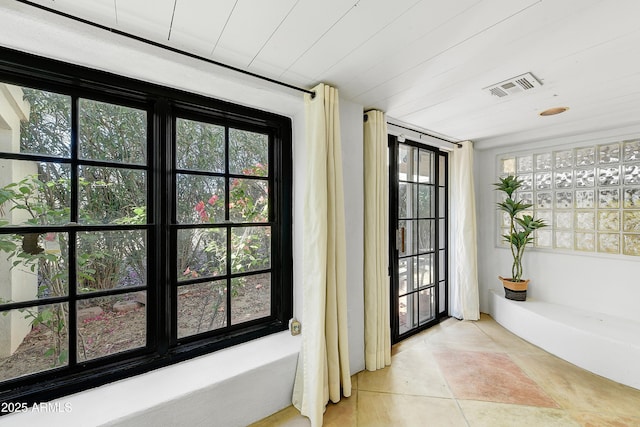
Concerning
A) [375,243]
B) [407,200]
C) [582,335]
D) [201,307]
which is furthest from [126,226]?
[582,335]

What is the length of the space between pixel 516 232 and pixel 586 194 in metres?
0.74

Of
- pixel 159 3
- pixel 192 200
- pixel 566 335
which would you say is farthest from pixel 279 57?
pixel 566 335

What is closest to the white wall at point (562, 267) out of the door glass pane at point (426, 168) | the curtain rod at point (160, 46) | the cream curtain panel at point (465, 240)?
the cream curtain panel at point (465, 240)

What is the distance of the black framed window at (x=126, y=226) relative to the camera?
1.28 m

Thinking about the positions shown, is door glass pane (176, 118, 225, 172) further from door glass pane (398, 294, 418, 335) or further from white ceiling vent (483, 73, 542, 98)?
door glass pane (398, 294, 418, 335)

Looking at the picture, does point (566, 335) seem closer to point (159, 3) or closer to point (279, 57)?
point (279, 57)

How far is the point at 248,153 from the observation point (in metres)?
1.95

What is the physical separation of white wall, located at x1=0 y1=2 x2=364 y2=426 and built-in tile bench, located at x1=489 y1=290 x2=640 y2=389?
1.92m

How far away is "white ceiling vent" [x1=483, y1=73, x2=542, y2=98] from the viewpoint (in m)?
1.68

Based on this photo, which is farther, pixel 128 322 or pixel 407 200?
pixel 407 200

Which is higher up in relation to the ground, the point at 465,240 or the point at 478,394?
the point at 465,240

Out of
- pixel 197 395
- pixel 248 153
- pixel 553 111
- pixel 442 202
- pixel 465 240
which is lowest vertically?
pixel 197 395

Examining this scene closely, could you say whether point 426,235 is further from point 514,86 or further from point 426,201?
point 514,86

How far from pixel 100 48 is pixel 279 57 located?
86 centimetres
